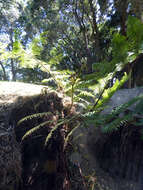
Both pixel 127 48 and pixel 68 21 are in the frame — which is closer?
pixel 127 48

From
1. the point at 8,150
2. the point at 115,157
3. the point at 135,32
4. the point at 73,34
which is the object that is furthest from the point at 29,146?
the point at 73,34

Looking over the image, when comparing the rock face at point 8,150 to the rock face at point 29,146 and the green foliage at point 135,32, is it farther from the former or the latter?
the green foliage at point 135,32

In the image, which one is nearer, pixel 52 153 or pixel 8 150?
pixel 8 150

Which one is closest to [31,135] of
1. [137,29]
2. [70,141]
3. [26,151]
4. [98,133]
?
[26,151]

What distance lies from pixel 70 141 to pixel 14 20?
13.8 meters

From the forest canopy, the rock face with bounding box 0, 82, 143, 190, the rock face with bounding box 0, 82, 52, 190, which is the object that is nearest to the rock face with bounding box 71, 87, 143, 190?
the rock face with bounding box 0, 82, 143, 190

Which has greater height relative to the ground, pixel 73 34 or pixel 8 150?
pixel 73 34

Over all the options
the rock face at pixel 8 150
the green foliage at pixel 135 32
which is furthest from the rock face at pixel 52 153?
the green foliage at pixel 135 32

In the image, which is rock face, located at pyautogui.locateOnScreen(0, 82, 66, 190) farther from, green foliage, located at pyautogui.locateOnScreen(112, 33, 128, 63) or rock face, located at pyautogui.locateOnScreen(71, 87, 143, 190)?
green foliage, located at pyautogui.locateOnScreen(112, 33, 128, 63)

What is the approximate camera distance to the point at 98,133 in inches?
95.0

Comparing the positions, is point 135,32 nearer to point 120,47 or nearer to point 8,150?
point 120,47

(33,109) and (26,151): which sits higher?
(33,109)

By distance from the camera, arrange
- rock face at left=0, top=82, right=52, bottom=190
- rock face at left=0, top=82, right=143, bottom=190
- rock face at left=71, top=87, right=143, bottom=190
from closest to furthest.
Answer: rock face at left=0, top=82, right=52, bottom=190
rock face at left=0, top=82, right=143, bottom=190
rock face at left=71, top=87, right=143, bottom=190

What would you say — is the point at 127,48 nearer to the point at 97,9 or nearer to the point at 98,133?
the point at 98,133
